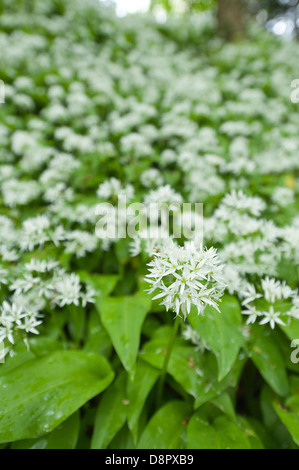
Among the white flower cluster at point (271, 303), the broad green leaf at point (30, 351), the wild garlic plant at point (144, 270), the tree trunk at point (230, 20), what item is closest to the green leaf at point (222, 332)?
the wild garlic plant at point (144, 270)

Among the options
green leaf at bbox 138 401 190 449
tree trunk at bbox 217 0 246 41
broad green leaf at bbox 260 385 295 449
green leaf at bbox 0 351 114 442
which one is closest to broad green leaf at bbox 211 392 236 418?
green leaf at bbox 138 401 190 449

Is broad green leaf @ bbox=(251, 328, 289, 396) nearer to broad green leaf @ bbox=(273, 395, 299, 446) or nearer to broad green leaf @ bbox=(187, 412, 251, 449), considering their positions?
broad green leaf @ bbox=(273, 395, 299, 446)

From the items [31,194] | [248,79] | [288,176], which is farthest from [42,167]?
[248,79]

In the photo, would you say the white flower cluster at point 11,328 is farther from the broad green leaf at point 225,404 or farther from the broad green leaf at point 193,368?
the broad green leaf at point 225,404

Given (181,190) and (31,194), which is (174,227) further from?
(31,194)

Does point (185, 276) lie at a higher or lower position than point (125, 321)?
higher

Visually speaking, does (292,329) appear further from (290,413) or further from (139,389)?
(139,389)

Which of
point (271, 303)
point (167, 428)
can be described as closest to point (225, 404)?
point (167, 428)
